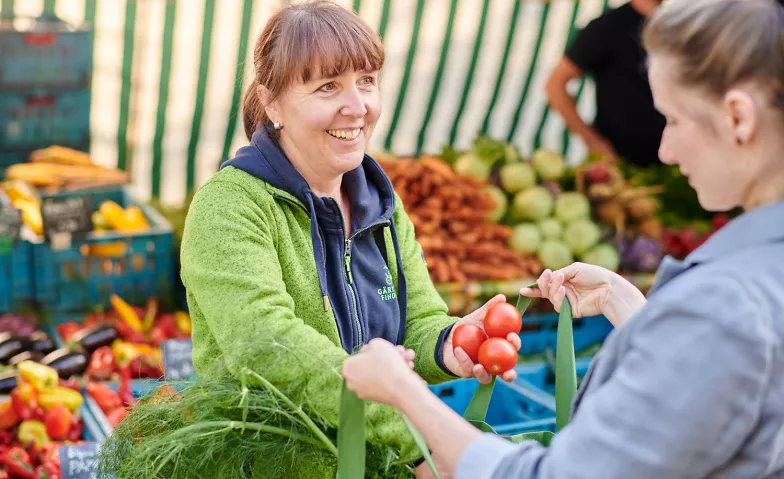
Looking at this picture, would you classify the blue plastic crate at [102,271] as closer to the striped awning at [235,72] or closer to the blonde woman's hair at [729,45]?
the striped awning at [235,72]

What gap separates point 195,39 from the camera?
218 inches

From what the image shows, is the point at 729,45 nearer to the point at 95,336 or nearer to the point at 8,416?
the point at 8,416

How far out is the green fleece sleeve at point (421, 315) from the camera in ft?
7.80

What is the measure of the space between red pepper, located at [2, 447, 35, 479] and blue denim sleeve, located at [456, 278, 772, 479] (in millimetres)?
2454

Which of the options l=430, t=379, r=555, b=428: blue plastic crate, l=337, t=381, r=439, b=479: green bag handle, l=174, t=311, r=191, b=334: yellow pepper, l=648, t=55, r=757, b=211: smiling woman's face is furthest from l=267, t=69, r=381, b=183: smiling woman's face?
l=174, t=311, r=191, b=334: yellow pepper

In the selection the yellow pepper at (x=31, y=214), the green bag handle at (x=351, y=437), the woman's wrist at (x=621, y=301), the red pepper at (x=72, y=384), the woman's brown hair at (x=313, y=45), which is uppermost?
the woman's brown hair at (x=313, y=45)

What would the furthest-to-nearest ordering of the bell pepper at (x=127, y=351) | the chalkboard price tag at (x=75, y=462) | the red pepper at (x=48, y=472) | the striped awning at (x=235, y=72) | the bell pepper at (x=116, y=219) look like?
the striped awning at (x=235, y=72) → the bell pepper at (x=116, y=219) → the bell pepper at (x=127, y=351) → the red pepper at (x=48, y=472) → the chalkboard price tag at (x=75, y=462)

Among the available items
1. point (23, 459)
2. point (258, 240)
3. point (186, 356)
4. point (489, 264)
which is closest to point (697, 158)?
point (258, 240)

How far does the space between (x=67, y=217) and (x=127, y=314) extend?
0.53 meters

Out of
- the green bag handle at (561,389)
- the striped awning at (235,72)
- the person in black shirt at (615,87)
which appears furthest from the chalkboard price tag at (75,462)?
the person in black shirt at (615,87)

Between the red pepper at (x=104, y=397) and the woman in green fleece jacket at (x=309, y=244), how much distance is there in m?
1.40

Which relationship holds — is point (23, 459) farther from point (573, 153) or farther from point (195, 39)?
point (573, 153)

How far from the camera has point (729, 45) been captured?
1.25 meters

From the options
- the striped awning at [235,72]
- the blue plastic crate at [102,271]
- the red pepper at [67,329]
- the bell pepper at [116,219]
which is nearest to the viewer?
the red pepper at [67,329]
